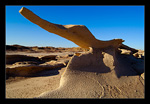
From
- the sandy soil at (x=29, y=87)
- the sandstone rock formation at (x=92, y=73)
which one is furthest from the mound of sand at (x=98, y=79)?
the sandy soil at (x=29, y=87)

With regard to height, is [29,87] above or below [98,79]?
below

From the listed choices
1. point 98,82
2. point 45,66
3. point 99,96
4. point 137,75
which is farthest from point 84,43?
point 45,66

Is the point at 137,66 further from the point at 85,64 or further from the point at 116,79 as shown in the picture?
the point at 85,64

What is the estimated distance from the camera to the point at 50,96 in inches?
85.9

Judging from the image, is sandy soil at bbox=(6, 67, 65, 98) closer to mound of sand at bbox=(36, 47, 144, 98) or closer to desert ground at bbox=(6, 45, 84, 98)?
desert ground at bbox=(6, 45, 84, 98)

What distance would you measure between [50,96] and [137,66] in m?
3.70

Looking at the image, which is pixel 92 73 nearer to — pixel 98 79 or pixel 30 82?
pixel 98 79

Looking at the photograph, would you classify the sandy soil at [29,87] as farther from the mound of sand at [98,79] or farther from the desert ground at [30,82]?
the mound of sand at [98,79]

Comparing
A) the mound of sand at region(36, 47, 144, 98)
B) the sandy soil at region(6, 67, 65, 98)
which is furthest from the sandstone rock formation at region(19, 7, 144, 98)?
the sandy soil at region(6, 67, 65, 98)

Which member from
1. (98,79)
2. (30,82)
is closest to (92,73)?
(98,79)

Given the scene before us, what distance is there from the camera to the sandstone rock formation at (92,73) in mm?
2529

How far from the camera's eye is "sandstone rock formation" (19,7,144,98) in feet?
8.30

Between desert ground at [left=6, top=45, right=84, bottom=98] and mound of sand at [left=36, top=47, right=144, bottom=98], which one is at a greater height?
mound of sand at [left=36, top=47, right=144, bottom=98]

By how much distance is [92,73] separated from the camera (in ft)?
10.7
